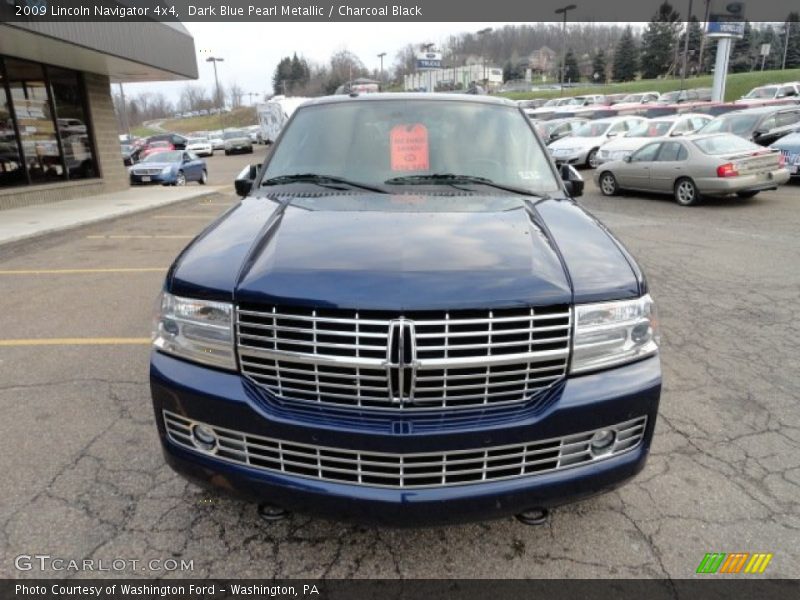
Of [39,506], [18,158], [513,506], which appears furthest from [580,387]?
[18,158]

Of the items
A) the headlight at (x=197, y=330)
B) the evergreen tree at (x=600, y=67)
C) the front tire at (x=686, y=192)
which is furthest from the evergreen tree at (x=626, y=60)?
the headlight at (x=197, y=330)

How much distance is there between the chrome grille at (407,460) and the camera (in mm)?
2080

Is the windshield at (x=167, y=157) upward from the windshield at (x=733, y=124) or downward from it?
downward

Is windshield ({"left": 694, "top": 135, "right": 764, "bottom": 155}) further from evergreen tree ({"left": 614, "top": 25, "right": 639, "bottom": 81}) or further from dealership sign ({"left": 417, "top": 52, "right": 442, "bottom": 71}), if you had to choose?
evergreen tree ({"left": 614, "top": 25, "right": 639, "bottom": 81})

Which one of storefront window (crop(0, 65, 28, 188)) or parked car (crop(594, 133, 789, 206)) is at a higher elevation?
storefront window (crop(0, 65, 28, 188))

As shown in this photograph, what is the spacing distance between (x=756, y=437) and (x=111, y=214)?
503 inches

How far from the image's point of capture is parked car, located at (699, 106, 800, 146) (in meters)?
16.3

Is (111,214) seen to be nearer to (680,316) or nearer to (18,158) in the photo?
(18,158)

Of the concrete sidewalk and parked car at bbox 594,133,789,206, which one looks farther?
parked car at bbox 594,133,789,206

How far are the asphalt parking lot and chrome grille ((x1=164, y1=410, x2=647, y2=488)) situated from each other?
528 millimetres

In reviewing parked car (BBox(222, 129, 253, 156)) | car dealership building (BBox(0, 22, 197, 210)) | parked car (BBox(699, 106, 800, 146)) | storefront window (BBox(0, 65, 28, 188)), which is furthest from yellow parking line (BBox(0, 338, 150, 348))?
parked car (BBox(222, 129, 253, 156))

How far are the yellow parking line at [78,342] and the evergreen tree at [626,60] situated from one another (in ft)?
307

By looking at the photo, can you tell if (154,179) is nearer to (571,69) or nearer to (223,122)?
(223,122)

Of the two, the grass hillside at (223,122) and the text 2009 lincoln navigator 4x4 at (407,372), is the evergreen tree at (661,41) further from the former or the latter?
the text 2009 lincoln navigator 4x4 at (407,372)
